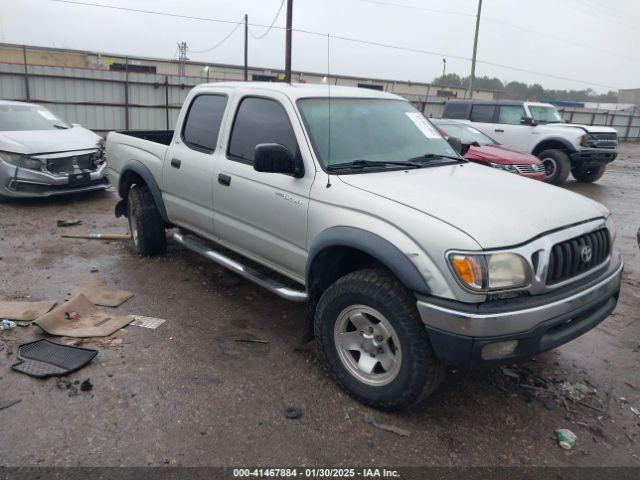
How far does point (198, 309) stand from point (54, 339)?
114 centimetres

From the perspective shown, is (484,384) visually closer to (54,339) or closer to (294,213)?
(294,213)

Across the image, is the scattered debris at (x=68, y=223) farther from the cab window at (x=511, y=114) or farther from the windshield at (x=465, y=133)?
the cab window at (x=511, y=114)

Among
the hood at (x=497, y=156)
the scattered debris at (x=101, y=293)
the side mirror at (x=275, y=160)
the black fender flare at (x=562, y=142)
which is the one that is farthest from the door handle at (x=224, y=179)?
the black fender flare at (x=562, y=142)

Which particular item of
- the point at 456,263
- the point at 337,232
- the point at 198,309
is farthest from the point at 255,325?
the point at 456,263

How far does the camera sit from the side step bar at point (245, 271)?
3.56 m

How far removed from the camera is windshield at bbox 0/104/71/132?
8.34 metres

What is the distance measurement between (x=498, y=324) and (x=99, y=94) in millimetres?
17009

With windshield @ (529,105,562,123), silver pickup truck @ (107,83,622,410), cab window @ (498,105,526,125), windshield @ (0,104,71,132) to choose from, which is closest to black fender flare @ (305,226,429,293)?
silver pickup truck @ (107,83,622,410)

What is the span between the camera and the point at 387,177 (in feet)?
10.9

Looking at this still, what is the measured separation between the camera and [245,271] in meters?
4.00

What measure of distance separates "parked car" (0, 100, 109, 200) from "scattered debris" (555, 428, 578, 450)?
25.0ft

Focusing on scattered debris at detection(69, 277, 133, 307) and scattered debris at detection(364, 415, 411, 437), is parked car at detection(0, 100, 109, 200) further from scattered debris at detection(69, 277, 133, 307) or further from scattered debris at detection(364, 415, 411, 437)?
scattered debris at detection(364, 415, 411, 437)

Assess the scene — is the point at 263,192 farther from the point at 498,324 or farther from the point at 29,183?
the point at 29,183

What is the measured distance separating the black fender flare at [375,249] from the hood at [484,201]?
0.26m
